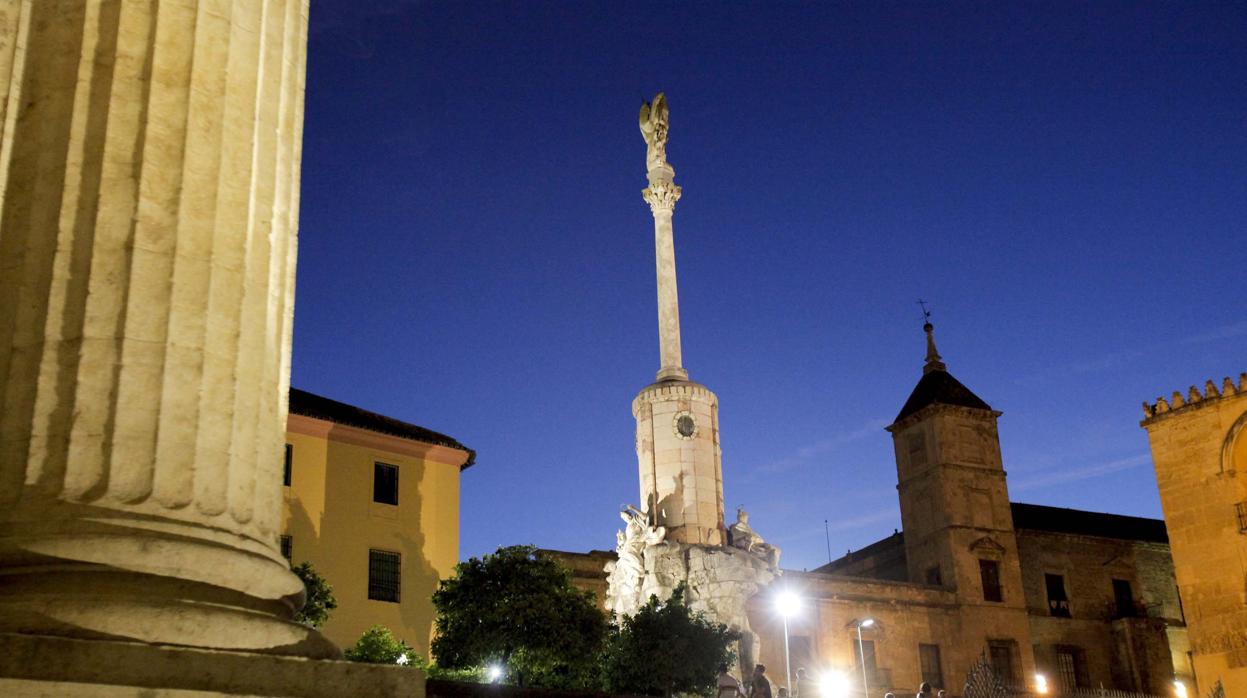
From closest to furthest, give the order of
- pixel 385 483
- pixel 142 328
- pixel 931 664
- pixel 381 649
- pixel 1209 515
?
pixel 142 328 → pixel 381 649 → pixel 385 483 → pixel 1209 515 → pixel 931 664

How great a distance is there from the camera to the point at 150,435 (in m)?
4.29

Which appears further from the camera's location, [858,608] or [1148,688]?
[1148,688]

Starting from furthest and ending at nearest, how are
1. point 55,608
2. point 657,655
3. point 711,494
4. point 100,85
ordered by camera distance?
point 711,494
point 657,655
point 100,85
point 55,608

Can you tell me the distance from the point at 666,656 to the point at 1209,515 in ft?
68.5

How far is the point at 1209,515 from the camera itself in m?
34.3

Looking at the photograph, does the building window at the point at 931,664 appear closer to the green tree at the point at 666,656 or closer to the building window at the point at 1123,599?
the building window at the point at 1123,599

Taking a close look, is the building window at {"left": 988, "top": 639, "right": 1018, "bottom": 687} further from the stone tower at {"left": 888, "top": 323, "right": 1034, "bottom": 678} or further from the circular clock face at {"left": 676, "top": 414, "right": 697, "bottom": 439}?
the circular clock face at {"left": 676, "top": 414, "right": 697, "bottom": 439}

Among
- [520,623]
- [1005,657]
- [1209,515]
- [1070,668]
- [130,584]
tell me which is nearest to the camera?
[130,584]

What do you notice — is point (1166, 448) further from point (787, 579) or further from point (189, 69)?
point (189, 69)

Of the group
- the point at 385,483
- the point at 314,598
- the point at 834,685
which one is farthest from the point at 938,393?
the point at 314,598

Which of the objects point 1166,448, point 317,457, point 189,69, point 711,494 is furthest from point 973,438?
point 189,69

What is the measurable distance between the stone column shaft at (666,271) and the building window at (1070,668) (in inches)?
919

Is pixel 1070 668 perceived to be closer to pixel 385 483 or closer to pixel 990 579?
pixel 990 579

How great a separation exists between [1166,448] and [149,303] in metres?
37.0
